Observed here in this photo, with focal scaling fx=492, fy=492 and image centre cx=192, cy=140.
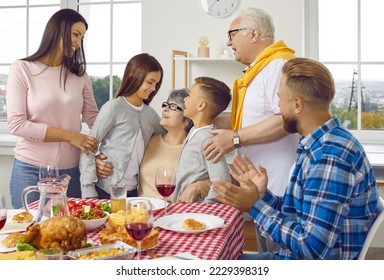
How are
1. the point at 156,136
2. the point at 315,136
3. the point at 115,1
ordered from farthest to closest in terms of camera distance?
the point at 115,1
the point at 156,136
the point at 315,136

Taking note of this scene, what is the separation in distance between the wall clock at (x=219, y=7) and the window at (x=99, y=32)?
0.59 metres

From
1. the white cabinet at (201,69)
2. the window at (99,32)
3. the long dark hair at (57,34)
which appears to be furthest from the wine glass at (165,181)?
the window at (99,32)

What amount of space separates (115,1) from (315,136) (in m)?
2.84

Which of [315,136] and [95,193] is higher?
[315,136]

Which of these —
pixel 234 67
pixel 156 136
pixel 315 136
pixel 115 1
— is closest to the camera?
pixel 315 136

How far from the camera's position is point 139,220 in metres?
1.11

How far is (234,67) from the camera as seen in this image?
3.43 m

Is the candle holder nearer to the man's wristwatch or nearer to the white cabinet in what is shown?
the white cabinet

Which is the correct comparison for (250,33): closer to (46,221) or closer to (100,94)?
(46,221)

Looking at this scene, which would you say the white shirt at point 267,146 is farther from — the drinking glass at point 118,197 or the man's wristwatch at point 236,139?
the drinking glass at point 118,197

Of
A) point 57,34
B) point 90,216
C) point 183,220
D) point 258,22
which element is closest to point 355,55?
point 258,22

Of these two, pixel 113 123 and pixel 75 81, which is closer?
pixel 113 123

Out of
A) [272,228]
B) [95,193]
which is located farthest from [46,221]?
[95,193]

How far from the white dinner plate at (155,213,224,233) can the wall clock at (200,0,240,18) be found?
2.17m
